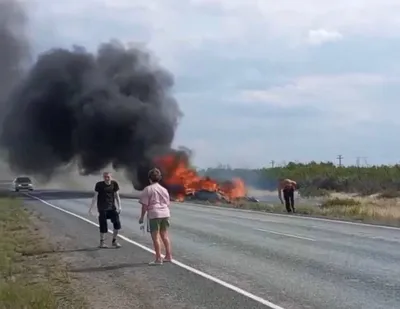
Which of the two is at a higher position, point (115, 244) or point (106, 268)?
point (115, 244)

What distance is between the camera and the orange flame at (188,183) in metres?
48.5

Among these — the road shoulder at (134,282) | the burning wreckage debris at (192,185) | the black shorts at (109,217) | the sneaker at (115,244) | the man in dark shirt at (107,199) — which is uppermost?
the burning wreckage debris at (192,185)

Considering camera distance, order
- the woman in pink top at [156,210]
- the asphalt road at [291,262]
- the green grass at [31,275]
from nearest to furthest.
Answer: the green grass at [31,275] < the asphalt road at [291,262] < the woman in pink top at [156,210]

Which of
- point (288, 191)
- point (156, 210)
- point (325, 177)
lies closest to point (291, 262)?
point (156, 210)

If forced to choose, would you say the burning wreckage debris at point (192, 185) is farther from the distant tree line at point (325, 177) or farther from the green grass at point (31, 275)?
the green grass at point (31, 275)

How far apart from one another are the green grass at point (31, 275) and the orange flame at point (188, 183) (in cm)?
2587

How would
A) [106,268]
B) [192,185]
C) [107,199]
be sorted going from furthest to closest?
[192,185]
[107,199]
[106,268]

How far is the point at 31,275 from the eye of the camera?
42.3 ft

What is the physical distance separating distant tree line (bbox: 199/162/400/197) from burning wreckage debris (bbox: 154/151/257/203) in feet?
4.41

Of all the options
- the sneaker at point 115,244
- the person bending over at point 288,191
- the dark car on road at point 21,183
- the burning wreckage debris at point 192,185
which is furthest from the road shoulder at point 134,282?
the dark car on road at point 21,183

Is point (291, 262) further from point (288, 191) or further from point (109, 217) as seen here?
point (288, 191)

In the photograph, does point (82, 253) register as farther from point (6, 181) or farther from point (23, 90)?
point (6, 181)

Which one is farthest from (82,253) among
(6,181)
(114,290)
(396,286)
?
(6,181)

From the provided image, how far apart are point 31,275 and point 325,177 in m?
61.7
